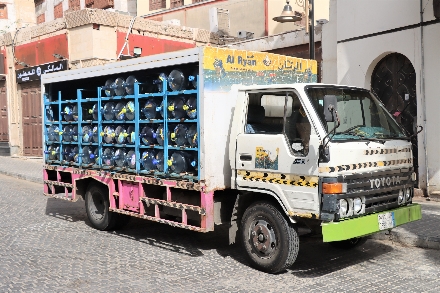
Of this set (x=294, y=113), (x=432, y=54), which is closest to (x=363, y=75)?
(x=432, y=54)

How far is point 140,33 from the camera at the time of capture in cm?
1852

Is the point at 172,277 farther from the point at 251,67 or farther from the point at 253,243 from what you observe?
the point at 251,67

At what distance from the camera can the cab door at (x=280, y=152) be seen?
18.4ft

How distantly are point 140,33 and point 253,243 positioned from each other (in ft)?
45.1

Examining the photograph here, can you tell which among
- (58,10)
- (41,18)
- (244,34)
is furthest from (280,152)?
(41,18)

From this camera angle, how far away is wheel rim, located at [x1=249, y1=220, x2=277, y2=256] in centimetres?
597

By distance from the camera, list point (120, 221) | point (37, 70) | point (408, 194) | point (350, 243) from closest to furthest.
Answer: point (408, 194) < point (350, 243) < point (120, 221) < point (37, 70)

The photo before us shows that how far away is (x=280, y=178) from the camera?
588 cm

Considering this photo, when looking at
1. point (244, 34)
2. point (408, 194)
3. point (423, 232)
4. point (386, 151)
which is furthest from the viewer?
point (244, 34)

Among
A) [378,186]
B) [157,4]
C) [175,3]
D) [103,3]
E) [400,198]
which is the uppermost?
[103,3]

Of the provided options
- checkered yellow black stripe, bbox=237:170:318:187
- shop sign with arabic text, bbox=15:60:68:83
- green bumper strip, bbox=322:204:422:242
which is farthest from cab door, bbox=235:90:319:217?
shop sign with arabic text, bbox=15:60:68:83

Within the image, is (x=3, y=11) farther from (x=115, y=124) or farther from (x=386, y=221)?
(x=386, y=221)

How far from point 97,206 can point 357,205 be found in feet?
15.3

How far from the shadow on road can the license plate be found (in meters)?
0.77
